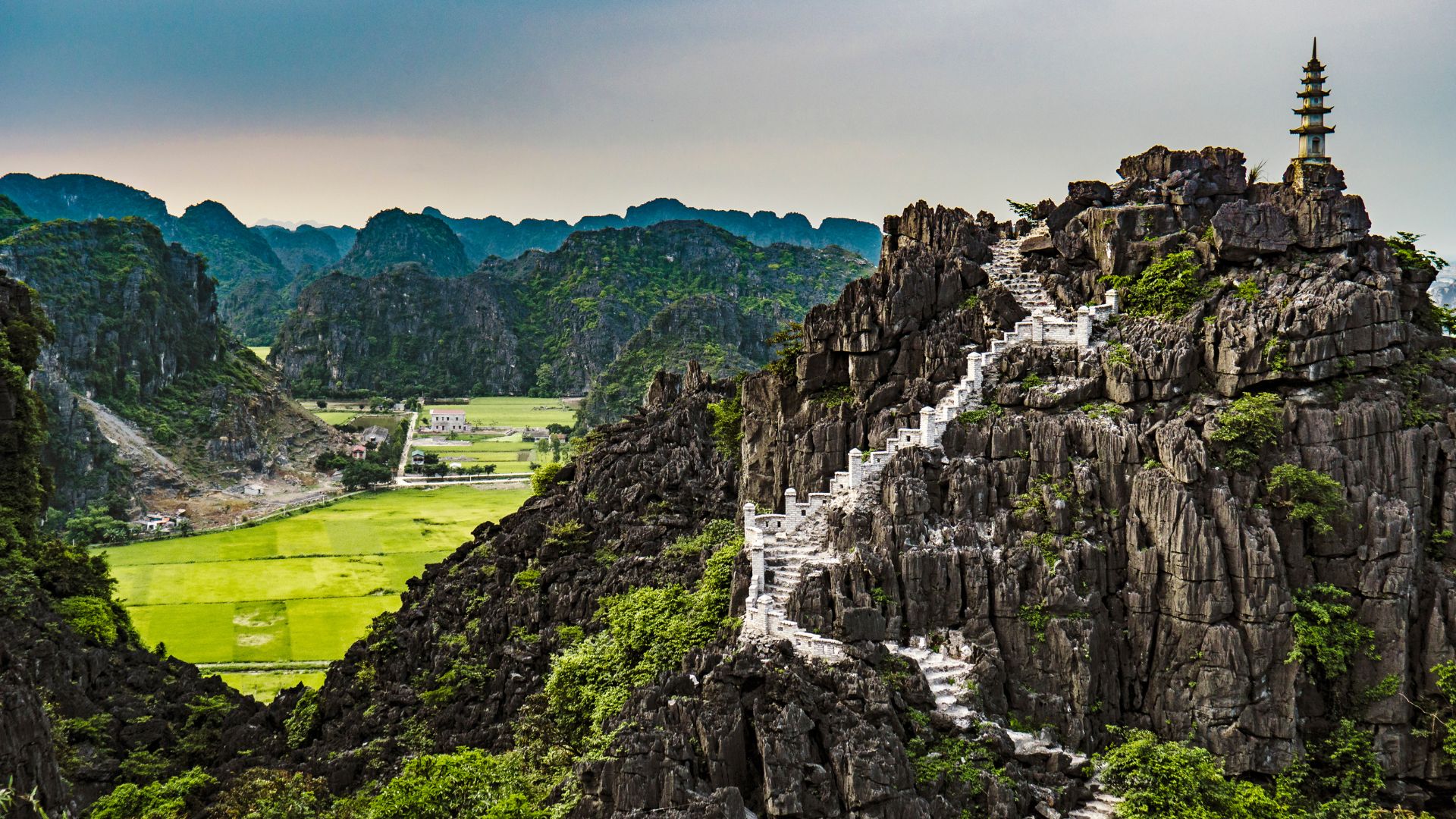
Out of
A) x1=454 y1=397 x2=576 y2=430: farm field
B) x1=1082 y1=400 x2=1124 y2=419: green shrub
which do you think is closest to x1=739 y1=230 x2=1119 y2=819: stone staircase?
x1=1082 y1=400 x2=1124 y2=419: green shrub

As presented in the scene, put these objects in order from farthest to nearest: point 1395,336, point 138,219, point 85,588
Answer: point 138,219
point 85,588
point 1395,336

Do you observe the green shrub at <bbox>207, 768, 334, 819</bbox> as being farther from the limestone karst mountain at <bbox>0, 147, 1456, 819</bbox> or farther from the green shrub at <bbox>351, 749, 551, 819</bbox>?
the green shrub at <bbox>351, 749, 551, 819</bbox>

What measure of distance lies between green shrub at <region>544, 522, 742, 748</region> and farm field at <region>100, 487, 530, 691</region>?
102 feet

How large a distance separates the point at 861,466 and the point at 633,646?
9136 millimetres

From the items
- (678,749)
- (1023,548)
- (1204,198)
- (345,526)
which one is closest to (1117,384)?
(1023,548)

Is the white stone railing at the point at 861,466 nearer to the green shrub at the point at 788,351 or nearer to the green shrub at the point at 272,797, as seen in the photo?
the green shrub at the point at 788,351

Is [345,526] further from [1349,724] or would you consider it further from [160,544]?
[1349,724]

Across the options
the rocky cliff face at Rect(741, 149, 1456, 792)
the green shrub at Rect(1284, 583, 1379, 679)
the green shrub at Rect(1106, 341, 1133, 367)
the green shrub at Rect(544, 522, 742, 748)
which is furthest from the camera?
the green shrub at Rect(544, 522, 742, 748)

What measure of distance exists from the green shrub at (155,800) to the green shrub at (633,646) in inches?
448

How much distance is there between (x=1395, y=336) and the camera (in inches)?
1448

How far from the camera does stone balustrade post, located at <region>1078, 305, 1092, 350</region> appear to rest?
1545 inches

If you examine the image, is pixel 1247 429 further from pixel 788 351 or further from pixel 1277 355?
pixel 788 351

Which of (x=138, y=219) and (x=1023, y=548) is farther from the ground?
(x=138, y=219)

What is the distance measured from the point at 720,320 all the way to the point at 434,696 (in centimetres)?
12414
